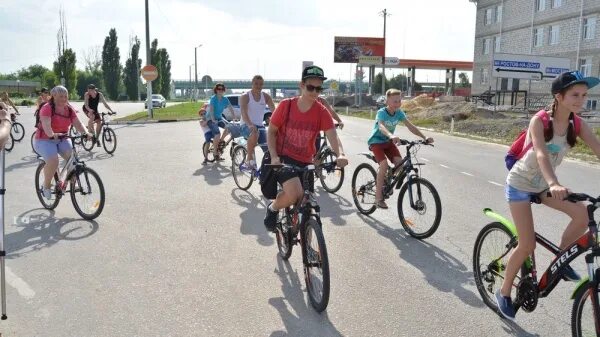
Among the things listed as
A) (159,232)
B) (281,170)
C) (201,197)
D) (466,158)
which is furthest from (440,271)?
(466,158)

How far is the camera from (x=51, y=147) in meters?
7.31

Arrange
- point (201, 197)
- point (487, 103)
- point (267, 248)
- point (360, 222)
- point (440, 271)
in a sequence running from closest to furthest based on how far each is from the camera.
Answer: point (440, 271) → point (267, 248) → point (360, 222) → point (201, 197) → point (487, 103)

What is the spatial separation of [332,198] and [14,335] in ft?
18.8

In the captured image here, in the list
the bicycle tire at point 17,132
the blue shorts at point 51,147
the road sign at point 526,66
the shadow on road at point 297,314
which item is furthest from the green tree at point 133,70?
the shadow on road at point 297,314

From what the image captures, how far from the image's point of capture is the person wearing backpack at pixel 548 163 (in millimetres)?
3438

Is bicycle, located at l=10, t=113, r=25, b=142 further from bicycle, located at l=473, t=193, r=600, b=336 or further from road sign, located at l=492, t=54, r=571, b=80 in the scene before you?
road sign, located at l=492, t=54, r=571, b=80

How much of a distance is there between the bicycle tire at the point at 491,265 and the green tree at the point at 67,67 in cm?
8469

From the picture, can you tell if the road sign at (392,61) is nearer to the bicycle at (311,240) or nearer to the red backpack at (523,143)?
the bicycle at (311,240)

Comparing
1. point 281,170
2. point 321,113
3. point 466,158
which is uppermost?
point 321,113

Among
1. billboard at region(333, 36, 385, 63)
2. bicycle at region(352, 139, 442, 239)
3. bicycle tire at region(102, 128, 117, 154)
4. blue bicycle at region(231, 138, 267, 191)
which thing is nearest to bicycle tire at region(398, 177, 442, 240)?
bicycle at region(352, 139, 442, 239)

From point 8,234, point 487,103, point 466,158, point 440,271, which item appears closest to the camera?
→ point 440,271

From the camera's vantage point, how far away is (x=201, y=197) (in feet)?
28.7

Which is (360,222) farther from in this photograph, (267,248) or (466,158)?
(466,158)

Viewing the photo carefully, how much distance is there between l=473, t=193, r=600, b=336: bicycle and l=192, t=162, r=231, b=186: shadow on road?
651cm
